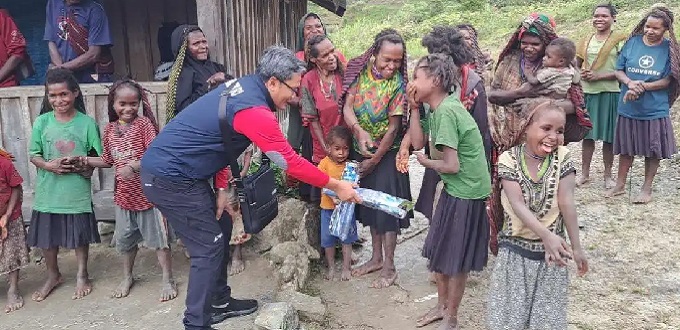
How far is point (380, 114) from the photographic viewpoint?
4219 mm

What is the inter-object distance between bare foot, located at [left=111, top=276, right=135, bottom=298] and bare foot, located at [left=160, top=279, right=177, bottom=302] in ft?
0.88

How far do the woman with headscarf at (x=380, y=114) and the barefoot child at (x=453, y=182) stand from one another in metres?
0.51

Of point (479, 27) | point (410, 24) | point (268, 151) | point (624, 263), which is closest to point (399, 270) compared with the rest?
point (624, 263)

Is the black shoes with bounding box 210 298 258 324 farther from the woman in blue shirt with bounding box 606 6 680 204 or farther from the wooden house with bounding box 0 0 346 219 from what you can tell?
the woman in blue shirt with bounding box 606 6 680 204

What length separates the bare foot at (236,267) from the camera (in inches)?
180

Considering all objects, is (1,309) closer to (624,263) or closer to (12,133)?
(12,133)

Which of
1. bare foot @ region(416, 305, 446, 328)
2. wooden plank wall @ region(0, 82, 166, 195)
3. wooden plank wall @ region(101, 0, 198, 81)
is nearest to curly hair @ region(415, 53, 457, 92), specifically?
bare foot @ region(416, 305, 446, 328)

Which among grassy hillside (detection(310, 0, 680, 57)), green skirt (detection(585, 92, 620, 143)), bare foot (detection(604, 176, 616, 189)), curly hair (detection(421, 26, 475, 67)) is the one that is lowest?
bare foot (detection(604, 176, 616, 189))

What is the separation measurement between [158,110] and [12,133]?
1229mm

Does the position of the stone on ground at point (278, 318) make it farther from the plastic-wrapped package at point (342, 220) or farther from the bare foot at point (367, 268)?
the bare foot at point (367, 268)

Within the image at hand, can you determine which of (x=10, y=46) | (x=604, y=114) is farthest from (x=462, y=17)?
(x=10, y=46)

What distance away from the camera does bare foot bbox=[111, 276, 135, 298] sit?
4.37 meters

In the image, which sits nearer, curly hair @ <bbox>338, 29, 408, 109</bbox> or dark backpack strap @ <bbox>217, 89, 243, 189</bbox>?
dark backpack strap @ <bbox>217, 89, 243, 189</bbox>

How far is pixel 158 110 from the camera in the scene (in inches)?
186
